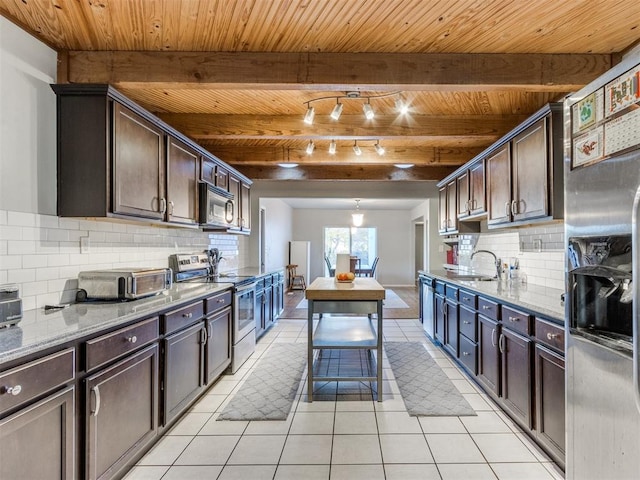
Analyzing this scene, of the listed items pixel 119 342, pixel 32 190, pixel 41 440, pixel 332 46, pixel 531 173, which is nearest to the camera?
pixel 41 440

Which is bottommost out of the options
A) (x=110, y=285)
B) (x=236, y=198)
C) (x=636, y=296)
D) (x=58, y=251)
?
(x=110, y=285)

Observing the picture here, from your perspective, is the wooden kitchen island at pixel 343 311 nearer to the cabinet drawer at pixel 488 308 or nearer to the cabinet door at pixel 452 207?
the cabinet drawer at pixel 488 308

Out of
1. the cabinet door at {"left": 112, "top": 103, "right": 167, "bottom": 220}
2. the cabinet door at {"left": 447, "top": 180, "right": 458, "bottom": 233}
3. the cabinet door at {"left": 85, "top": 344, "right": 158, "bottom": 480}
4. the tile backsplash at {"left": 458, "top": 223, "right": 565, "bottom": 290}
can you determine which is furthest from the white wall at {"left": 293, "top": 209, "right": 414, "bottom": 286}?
the cabinet door at {"left": 85, "top": 344, "right": 158, "bottom": 480}

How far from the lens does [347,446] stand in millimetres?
2135

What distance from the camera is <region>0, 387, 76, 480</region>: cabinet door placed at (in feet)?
3.91

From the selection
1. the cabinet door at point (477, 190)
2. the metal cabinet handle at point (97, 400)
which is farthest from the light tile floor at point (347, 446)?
the cabinet door at point (477, 190)

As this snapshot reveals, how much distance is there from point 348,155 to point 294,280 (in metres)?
5.03

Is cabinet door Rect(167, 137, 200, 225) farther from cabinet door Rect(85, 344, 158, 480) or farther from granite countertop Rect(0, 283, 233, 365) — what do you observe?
cabinet door Rect(85, 344, 158, 480)

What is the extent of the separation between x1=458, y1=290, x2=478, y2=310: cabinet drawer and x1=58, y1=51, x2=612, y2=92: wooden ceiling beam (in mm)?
1650

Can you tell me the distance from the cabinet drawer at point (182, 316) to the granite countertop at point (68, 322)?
0.07m

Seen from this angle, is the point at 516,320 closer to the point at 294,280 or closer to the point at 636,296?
the point at 636,296

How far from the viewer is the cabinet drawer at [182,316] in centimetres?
216

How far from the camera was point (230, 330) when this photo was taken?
10.6 ft

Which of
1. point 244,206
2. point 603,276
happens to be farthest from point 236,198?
point 603,276
